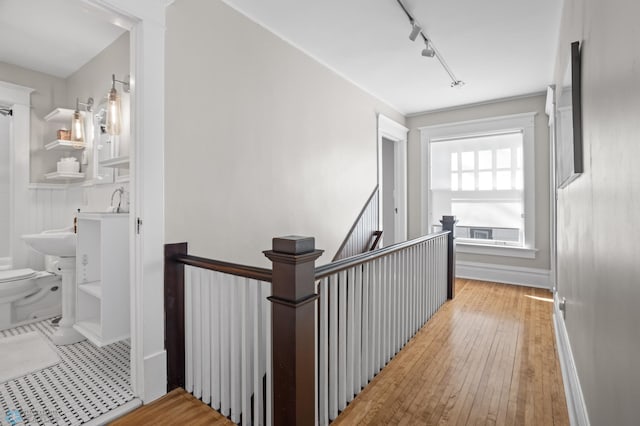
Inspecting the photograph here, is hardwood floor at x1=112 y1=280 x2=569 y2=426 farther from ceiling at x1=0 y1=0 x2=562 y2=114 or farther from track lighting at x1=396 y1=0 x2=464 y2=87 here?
track lighting at x1=396 y1=0 x2=464 y2=87

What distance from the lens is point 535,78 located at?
12.8ft

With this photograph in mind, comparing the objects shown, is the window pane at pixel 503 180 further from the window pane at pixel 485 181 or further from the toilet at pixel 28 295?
the toilet at pixel 28 295

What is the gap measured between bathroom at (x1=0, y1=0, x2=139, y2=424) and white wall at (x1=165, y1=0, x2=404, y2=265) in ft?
1.47

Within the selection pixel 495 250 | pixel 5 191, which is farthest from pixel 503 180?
pixel 5 191

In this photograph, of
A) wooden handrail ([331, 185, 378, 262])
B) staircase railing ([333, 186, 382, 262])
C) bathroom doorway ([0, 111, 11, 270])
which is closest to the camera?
bathroom doorway ([0, 111, 11, 270])

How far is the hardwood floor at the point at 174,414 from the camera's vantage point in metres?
1.71

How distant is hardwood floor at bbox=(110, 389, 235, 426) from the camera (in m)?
1.71

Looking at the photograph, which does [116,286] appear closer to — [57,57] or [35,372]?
[35,372]

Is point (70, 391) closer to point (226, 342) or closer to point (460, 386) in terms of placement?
point (226, 342)

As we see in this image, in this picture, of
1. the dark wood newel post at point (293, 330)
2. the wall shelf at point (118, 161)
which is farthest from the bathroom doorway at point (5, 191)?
the dark wood newel post at point (293, 330)

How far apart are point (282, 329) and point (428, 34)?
9.17 ft

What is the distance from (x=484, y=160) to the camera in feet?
16.2

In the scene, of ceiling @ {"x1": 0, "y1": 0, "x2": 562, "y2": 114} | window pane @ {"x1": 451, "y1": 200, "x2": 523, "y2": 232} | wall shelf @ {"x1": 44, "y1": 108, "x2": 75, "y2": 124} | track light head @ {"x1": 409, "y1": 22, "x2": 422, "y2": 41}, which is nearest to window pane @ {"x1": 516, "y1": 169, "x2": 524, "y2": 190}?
window pane @ {"x1": 451, "y1": 200, "x2": 523, "y2": 232}

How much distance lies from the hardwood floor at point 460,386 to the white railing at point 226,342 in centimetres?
12
